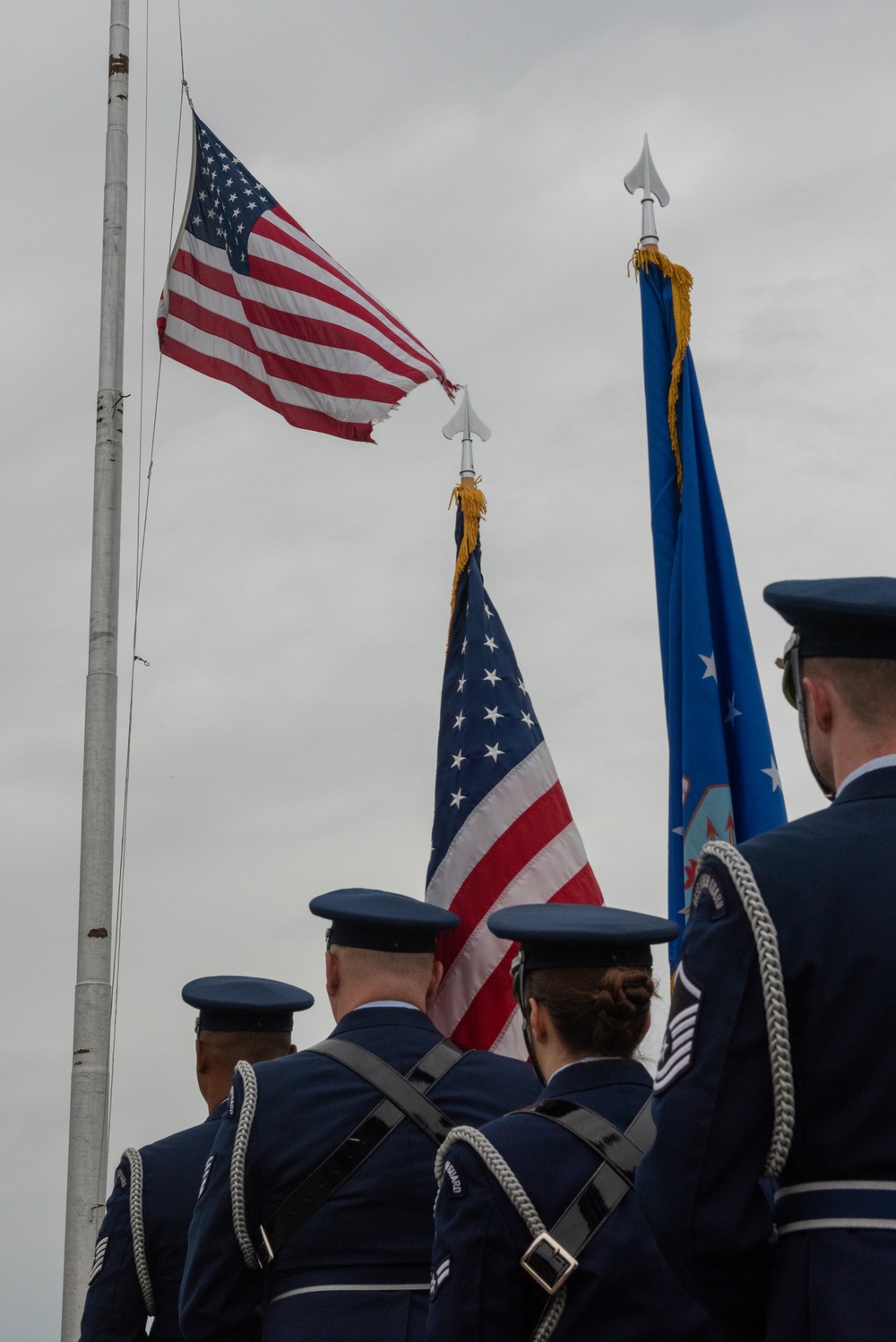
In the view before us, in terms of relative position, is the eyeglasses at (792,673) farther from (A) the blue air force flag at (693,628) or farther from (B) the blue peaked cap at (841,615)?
(A) the blue air force flag at (693,628)

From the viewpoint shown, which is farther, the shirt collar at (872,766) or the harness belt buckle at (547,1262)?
the harness belt buckle at (547,1262)

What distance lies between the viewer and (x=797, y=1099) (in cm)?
205

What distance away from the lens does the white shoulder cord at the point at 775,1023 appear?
204 cm

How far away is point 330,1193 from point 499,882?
8.29ft

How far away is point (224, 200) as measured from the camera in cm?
788

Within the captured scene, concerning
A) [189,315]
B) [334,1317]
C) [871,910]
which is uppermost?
[189,315]

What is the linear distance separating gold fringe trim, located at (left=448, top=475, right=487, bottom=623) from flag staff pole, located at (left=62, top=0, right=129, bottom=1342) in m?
1.68

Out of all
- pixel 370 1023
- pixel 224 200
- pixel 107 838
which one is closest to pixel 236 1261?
pixel 370 1023

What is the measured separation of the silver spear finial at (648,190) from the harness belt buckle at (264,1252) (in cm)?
382

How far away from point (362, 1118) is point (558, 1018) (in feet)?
2.23

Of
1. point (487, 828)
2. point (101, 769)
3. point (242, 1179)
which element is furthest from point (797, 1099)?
point (101, 769)

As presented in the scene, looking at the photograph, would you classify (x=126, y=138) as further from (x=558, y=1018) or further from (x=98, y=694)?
(x=558, y=1018)

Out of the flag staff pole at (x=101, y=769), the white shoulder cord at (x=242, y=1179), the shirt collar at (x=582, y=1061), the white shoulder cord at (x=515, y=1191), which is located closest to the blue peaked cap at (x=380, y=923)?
the white shoulder cord at (x=242, y=1179)

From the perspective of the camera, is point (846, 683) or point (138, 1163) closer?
point (846, 683)
